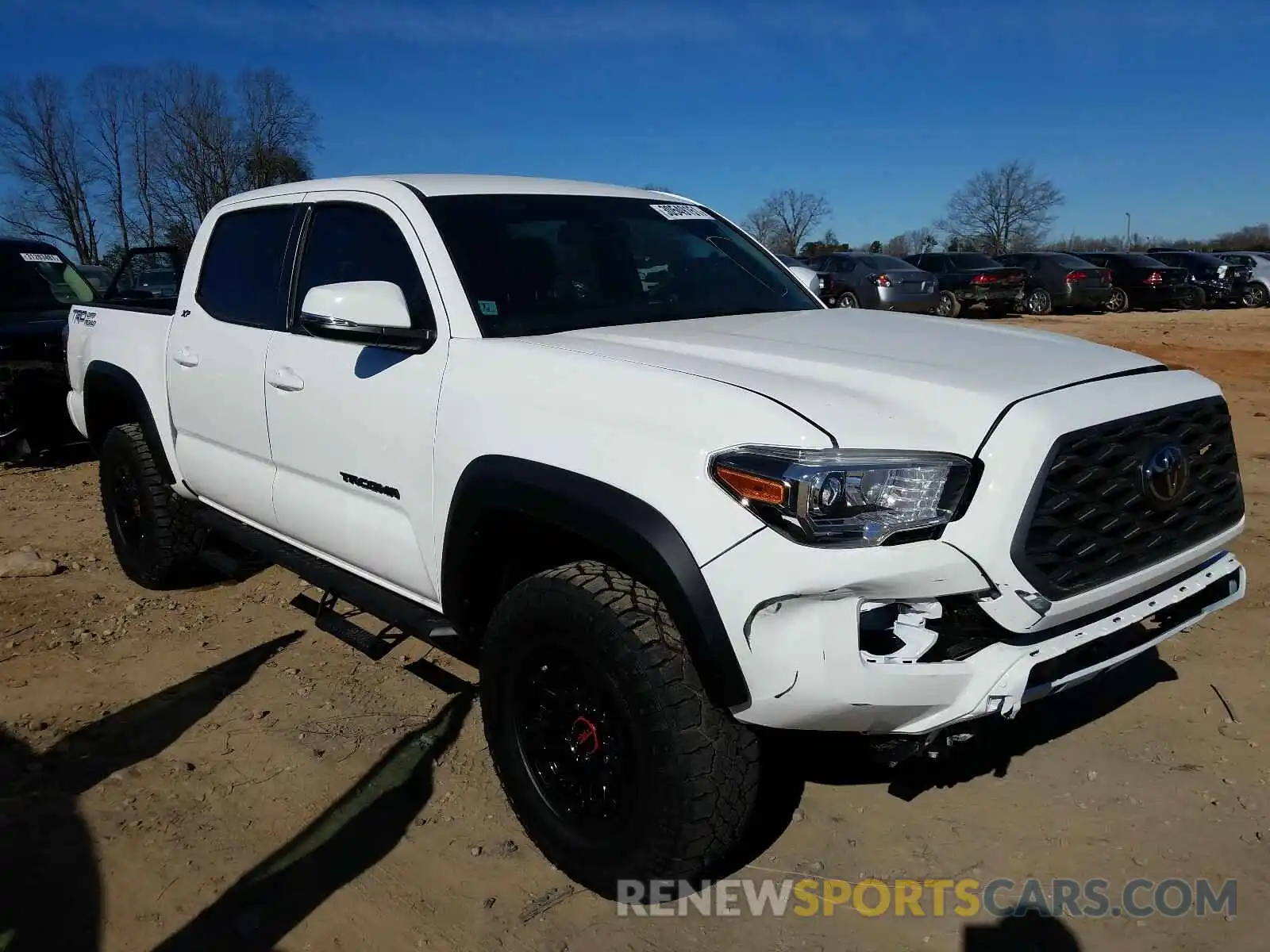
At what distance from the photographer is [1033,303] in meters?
23.2

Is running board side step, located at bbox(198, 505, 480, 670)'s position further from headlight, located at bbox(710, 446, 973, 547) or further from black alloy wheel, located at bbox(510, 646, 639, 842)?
headlight, located at bbox(710, 446, 973, 547)

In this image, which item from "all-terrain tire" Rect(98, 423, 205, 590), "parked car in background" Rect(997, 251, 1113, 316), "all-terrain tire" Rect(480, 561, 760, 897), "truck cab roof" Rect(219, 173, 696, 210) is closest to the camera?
"all-terrain tire" Rect(480, 561, 760, 897)

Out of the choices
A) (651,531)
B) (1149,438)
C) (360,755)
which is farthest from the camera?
(360,755)

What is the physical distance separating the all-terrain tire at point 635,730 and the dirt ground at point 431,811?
201mm

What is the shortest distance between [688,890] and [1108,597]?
135 cm

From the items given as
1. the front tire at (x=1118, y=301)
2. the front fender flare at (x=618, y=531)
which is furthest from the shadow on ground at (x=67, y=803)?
the front tire at (x=1118, y=301)

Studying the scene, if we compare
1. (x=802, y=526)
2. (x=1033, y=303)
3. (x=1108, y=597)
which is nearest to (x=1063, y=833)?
(x=1108, y=597)

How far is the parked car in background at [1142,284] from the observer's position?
2380 cm

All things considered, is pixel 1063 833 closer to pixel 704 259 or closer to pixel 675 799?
pixel 675 799

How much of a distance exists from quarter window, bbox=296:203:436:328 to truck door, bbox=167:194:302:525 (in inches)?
6.6

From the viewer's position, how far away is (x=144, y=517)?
497cm

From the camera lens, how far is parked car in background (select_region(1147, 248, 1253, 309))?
81.0 ft

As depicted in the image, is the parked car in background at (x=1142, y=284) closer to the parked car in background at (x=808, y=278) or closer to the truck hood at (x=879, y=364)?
the parked car in background at (x=808, y=278)

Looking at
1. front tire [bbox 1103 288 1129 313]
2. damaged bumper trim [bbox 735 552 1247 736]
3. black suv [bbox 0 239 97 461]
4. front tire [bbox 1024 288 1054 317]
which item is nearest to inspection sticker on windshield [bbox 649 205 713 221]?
damaged bumper trim [bbox 735 552 1247 736]
